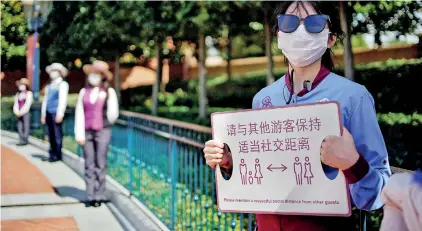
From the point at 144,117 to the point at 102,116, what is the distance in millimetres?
505

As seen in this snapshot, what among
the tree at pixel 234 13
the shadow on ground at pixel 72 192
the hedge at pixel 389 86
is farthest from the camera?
the tree at pixel 234 13

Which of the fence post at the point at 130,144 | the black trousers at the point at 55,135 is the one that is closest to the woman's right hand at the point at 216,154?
the fence post at the point at 130,144

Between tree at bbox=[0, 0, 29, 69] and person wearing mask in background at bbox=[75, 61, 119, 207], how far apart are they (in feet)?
4.98

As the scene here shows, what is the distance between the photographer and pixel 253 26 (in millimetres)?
13797

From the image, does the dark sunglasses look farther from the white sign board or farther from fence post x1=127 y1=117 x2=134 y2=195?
fence post x1=127 y1=117 x2=134 y2=195

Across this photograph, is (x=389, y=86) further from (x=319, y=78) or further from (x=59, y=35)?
(x=319, y=78)

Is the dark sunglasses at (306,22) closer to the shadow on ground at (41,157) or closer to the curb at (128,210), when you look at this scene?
the curb at (128,210)

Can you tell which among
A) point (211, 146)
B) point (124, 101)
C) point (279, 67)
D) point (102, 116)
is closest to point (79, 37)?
point (102, 116)

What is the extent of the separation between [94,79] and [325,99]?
4430 millimetres

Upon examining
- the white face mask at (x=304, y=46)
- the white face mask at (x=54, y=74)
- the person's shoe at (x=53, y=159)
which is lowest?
the person's shoe at (x=53, y=159)

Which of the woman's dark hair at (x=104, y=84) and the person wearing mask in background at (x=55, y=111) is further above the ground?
the woman's dark hair at (x=104, y=84)

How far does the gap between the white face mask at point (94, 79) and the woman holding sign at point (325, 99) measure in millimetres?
4082

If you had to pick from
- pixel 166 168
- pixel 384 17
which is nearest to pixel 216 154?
pixel 166 168

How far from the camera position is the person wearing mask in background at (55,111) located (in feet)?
23.9
